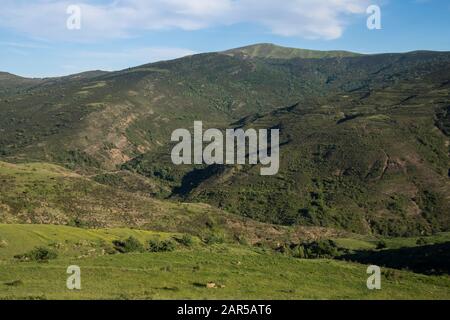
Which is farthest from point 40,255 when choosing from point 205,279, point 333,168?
point 333,168

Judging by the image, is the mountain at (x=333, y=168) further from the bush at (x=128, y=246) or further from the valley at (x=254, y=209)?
the bush at (x=128, y=246)

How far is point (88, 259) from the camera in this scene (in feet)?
95.1

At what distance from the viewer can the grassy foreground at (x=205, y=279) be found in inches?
857

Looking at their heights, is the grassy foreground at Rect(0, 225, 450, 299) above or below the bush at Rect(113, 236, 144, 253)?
above

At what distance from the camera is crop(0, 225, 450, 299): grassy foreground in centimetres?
2177

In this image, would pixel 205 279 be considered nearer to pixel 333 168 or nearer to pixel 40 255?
pixel 40 255

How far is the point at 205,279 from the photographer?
2502 centimetres

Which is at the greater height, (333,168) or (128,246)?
(333,168)

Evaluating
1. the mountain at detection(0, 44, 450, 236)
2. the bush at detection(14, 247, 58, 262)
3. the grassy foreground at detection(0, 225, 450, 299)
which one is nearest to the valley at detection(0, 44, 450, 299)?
the grassy foreground at detection(0, 225, 450, 299)

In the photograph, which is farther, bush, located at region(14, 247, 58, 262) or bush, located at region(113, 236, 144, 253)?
bush, located at region(113, 236, 144, 253)

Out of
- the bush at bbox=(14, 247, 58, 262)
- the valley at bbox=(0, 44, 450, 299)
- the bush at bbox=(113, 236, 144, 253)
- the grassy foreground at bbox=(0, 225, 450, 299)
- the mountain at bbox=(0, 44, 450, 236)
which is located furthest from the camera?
the mountain at bbox=(0, 44, 450, 236)

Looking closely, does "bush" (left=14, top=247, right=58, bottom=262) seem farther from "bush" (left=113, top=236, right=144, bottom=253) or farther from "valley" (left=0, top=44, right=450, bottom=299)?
"bush" (left=113, top=236, right=144, bottom=253)

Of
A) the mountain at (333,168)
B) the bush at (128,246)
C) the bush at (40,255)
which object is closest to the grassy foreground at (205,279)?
the bush at (40,255)

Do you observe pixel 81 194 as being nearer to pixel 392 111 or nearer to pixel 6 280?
pixel 6 280
